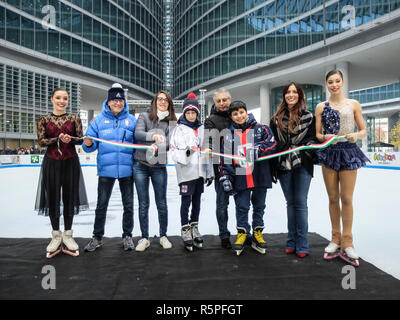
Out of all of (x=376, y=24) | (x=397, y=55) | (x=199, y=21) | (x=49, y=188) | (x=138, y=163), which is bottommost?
(x=49, y=188)

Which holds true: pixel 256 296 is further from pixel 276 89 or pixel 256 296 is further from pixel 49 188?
pixel 276 89

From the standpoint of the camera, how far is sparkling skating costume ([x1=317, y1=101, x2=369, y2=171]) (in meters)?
2.97

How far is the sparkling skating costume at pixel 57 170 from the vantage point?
10.8 ft

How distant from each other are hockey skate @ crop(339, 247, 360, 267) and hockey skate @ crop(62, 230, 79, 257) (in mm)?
2863

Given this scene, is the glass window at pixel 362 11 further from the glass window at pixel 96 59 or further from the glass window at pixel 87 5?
the glass window at pixel 87 5

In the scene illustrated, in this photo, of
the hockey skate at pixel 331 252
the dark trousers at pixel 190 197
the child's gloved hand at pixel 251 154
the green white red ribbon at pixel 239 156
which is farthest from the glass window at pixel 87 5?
the hockey skate at pixel 331 252

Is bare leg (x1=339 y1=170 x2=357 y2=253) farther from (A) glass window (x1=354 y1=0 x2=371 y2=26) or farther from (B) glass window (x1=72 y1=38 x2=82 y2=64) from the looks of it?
(B) glass window (x1=72 y1=38 x2=82 y2=64)

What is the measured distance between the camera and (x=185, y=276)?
265 cm

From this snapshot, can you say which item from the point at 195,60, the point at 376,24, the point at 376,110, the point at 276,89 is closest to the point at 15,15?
the point at 195,60

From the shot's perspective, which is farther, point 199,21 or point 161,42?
point 161,42

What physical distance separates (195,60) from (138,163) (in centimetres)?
3475

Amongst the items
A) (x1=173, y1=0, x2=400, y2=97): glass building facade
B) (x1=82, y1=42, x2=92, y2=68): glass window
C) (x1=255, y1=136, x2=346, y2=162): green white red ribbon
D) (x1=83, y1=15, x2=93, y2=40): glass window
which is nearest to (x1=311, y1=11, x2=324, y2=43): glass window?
(x1=173, y1=0, x2=400, y2=97): glass building facade

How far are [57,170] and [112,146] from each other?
0.66 metres

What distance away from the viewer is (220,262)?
300 cm
